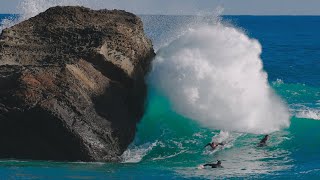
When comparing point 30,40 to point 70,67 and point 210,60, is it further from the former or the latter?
point 210,60

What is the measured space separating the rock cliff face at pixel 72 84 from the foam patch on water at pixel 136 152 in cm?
25

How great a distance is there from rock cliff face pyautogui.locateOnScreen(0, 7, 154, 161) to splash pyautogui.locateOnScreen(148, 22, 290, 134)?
957 millimetres

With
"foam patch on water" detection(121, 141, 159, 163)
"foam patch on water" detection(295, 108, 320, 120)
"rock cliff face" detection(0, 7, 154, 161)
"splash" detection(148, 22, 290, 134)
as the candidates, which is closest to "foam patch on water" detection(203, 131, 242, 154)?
"splash" detection(148, 22, 290, 134)

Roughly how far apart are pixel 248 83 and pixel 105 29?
19.0 ft

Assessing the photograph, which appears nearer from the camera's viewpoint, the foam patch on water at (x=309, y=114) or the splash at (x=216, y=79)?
the splash at (x=216, y=79)

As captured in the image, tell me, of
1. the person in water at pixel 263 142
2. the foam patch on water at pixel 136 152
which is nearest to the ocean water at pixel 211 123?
the foam patch on water at pixel 136 152

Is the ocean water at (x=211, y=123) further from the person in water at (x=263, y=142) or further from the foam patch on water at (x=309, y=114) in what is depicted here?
the foam patch on water at (x=309, y=114)

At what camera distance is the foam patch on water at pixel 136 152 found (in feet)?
63.0

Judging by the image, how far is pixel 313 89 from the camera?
39.7 m

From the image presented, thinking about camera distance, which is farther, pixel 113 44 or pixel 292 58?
pixel 292 58

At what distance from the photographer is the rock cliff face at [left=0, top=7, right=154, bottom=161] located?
59.6 feet

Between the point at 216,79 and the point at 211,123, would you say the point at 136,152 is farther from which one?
the point at 216,79

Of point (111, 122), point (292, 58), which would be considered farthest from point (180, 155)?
point (292, 58)

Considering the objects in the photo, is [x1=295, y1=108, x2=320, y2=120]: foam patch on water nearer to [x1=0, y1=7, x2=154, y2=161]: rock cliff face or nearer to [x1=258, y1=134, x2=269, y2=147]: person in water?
[x1=258, y1=134, x2=269, y2=147]: person in water
